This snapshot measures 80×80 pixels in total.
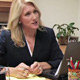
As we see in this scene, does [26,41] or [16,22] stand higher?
[16,22]

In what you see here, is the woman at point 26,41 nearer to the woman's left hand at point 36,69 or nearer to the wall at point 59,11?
the woman's left hand at point 36,69

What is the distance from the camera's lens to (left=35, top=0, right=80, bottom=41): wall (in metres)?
3.35

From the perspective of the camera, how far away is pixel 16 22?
5.12ft

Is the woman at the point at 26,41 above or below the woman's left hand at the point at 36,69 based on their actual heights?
above

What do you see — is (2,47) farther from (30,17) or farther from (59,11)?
(59,11)

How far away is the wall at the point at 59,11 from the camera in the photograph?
3348 millimetres

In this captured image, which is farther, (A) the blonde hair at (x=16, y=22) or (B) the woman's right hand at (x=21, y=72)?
(A) the blonde hair at (x=16, y=22)

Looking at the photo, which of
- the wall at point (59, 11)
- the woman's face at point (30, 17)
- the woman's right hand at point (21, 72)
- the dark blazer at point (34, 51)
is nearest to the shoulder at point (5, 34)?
the dark blazer at point (34, 51)

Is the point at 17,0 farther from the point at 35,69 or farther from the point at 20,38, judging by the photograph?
the point at 35,69

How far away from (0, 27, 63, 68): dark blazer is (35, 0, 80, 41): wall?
1704 millimetres

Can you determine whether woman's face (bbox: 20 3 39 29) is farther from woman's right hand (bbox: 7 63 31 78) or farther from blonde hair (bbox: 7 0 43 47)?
woman's right hand (bbox: 7 63 31 78)

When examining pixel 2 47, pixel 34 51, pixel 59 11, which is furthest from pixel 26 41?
pixel 59 11

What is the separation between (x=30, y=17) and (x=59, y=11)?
6.55ft

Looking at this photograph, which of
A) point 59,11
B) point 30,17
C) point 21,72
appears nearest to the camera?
point 21,72
